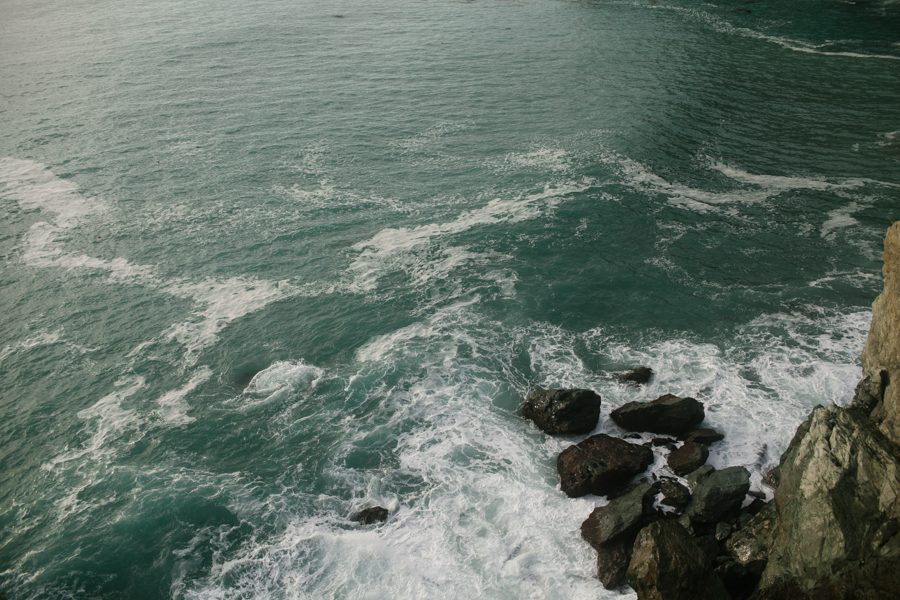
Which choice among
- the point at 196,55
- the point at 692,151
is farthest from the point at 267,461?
the point at 196,55

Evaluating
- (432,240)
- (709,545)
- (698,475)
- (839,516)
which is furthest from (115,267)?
(839,516)

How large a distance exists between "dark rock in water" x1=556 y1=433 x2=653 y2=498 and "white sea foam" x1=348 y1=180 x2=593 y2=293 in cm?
1665

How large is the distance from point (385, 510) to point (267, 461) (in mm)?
6521

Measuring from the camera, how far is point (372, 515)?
24375 millimetres

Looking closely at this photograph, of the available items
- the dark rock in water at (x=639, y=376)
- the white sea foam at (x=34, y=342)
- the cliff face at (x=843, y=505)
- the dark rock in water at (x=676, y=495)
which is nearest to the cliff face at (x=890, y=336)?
the cliff face at (x=843, y=505)

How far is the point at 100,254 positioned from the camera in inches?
1649

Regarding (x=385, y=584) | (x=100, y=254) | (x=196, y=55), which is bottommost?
(x=385, y=584)

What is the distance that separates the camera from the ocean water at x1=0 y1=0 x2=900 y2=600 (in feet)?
78.8

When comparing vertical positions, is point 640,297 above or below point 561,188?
below

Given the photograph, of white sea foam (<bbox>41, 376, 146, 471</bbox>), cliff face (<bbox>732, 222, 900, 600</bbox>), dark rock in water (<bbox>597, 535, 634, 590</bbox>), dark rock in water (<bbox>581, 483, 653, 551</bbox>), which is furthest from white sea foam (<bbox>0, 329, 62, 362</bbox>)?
cliff face (<bbox>732, 222, 900, 600</bbox>)

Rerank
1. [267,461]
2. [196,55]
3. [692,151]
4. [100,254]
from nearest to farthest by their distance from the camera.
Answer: [267,461]
[100,254]
[692,151]
[196,55]

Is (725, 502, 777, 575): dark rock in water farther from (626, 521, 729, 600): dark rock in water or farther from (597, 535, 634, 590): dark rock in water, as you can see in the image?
(597, 535, 634, 590): dark rock in water

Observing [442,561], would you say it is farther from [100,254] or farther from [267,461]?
[100,254]

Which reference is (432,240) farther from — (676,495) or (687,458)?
(676,495)
